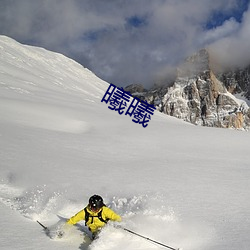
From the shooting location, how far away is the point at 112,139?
14445mm

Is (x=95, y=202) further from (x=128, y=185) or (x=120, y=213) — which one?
(x=128, y=185)

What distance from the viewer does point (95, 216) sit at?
5.97 m

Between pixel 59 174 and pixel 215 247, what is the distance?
5.26 m

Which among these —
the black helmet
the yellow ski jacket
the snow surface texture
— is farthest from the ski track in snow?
the black helmet

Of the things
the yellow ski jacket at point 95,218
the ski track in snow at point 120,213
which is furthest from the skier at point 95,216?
the ski track in snow at point 120,213

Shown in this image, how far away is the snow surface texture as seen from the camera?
557 centimetres

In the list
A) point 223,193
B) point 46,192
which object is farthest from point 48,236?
point 223,193

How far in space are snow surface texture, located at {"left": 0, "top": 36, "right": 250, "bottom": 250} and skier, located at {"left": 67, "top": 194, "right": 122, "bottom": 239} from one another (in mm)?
216

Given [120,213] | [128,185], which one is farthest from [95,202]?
[128,185]

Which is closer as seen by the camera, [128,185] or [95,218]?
[95,218]

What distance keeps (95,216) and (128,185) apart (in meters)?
2.40

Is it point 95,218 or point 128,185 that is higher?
point 128,185

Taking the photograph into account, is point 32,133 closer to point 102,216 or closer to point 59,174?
point 59,174

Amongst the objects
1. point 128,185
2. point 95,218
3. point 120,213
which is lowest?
point 95,218
